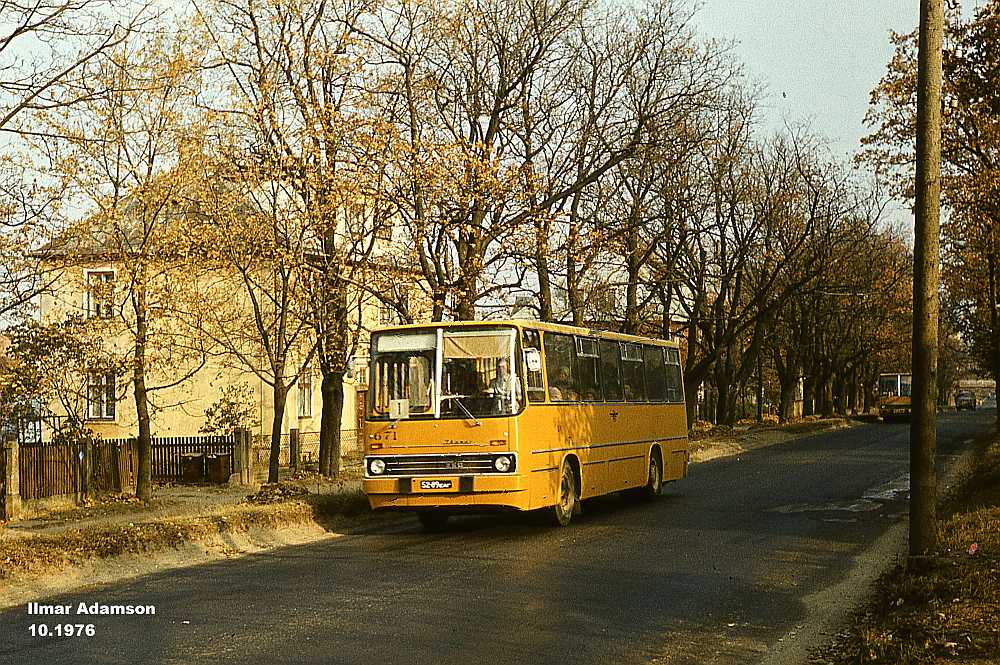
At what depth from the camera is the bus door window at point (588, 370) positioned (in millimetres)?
20766

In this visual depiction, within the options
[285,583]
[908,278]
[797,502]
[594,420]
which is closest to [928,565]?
[285,583]

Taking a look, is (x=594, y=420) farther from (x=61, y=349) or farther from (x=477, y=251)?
(x=61, y=349)

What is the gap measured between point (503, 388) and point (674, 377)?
8.95 metres

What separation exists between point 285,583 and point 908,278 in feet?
217

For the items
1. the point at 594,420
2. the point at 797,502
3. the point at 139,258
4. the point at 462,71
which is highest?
the point at 462,71

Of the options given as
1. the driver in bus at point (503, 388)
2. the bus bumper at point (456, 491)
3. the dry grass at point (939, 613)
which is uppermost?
the driver in bus at point (503, 388)

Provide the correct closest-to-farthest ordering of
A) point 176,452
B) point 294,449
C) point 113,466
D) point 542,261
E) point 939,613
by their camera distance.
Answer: point 939,613 → point 113,466 → point 542,261 → point 176,452 → point 294,449

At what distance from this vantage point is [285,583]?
1298 cm

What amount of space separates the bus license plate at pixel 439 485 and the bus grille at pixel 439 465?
10 cm

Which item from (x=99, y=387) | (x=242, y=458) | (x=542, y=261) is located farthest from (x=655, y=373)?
(x=242, y=458)

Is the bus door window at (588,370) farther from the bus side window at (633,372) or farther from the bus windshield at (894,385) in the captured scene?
the bus windshield at (894,385)

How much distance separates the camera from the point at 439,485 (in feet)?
59.2

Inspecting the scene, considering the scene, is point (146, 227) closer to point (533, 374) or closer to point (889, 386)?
point (533, 374)

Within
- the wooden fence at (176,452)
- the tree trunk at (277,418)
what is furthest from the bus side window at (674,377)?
the wooden fence at (176,452)
